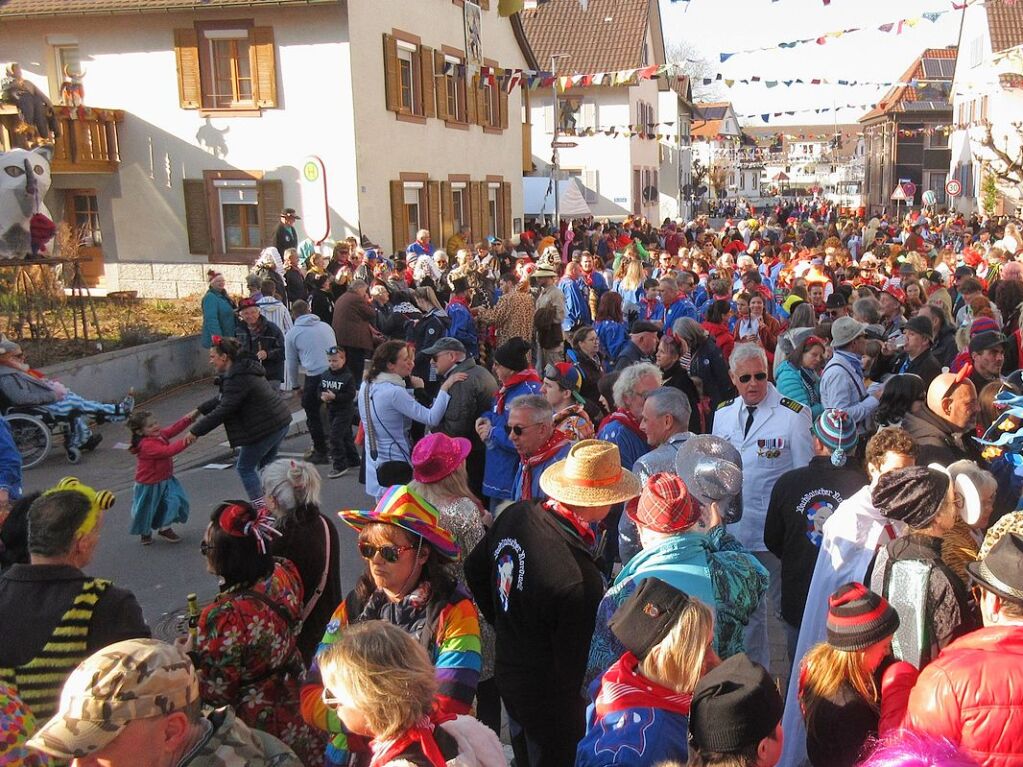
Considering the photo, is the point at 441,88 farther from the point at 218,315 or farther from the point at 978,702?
the point at 978,702

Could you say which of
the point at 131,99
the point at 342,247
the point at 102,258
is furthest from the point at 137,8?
the point at 342,247

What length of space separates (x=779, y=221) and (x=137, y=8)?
1093 inches

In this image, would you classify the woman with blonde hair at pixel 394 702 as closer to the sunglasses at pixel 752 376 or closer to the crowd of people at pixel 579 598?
the crowd of people at pixel 579 598

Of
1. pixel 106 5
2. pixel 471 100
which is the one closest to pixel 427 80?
pixel 471 100

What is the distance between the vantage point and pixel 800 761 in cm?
363

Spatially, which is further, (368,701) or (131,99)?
(131,99)

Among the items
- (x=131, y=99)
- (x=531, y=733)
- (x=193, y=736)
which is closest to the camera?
(x=193, y=736)

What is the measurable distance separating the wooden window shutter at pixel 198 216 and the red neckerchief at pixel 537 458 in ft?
52.3

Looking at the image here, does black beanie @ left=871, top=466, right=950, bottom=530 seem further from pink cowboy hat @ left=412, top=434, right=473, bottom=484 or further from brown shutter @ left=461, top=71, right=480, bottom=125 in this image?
brown shutter @ left=461, top=71, right=480, bottom=125

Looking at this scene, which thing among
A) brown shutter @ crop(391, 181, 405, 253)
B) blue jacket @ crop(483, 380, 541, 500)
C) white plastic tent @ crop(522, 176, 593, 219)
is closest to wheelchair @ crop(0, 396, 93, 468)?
blue jacket @ crop(483, 380, 541, 500)

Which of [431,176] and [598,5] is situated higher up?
[598,5]

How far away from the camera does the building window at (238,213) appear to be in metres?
19.0

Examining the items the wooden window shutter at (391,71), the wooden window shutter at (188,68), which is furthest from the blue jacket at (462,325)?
the wooden window shutter at (188,68)

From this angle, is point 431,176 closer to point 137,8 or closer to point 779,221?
point 137,8
